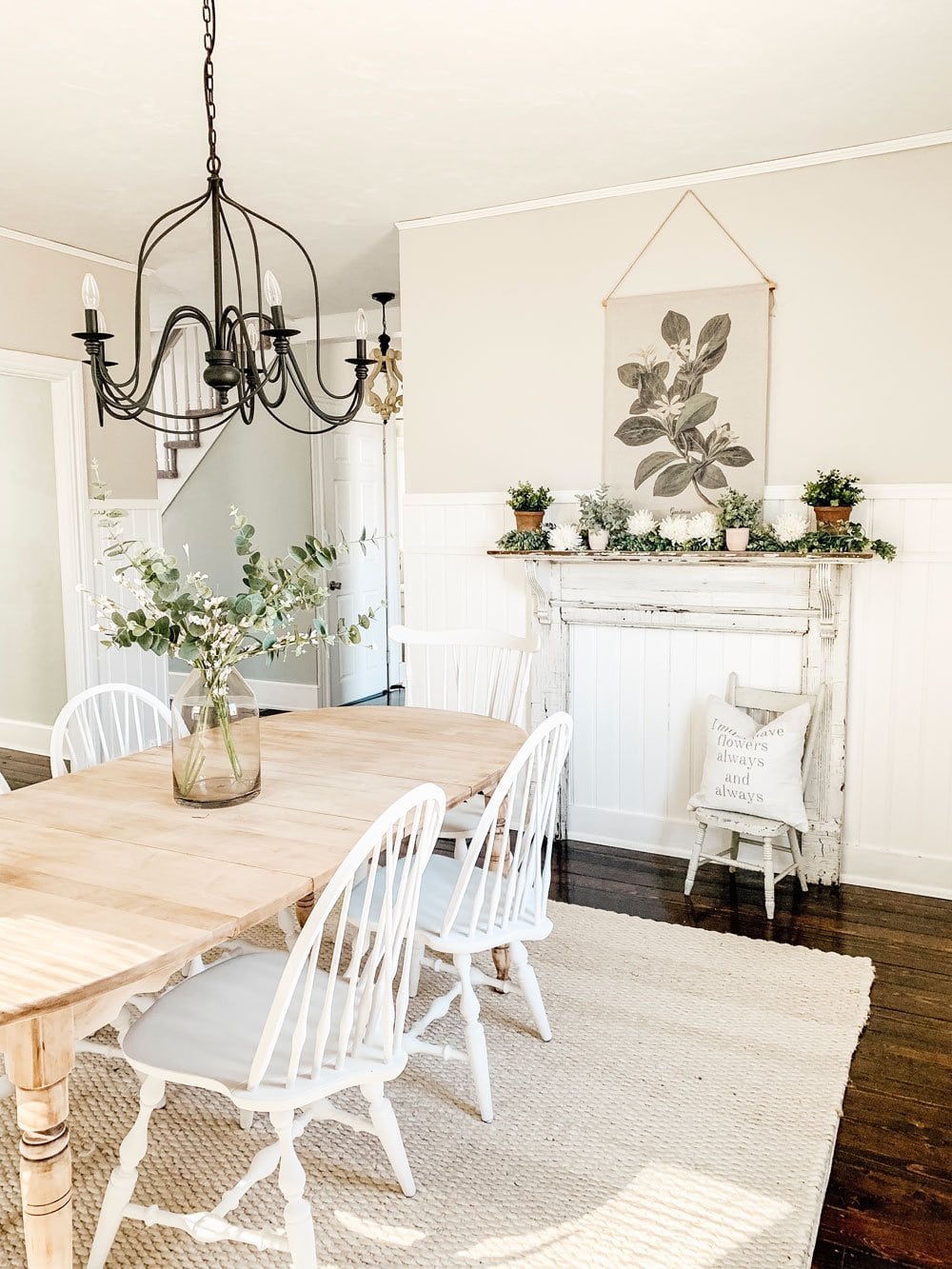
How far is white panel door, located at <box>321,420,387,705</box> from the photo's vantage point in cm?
633

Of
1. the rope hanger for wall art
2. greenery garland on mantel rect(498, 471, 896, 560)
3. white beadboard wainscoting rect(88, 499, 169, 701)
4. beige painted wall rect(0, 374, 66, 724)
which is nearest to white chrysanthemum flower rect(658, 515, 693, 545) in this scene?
greenery garland on mantel rect(498, 471, 896, 560)

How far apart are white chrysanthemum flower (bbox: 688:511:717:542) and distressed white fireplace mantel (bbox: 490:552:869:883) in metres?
0.08

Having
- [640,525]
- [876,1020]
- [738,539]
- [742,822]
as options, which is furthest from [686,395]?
[876,1020]

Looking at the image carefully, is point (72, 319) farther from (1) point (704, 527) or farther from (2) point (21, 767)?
(1) point (704, 527)

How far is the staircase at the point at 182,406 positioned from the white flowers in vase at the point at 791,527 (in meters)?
4.18

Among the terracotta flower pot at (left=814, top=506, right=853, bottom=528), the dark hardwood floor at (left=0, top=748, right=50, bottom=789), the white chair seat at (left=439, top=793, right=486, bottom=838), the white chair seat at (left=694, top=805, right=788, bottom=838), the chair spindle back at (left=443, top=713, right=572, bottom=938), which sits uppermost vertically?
the terracotta flower pot at (left=814, top=506, right=853, bottom=528)

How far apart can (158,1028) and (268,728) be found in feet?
3.91

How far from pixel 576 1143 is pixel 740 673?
1.95 metres

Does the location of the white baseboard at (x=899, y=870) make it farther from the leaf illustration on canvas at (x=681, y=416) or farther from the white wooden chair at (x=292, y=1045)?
the white wooden chair at (x=292, y=1045)

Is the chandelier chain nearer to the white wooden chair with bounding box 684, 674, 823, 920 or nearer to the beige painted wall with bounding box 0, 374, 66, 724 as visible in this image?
the white wooden chair with bounding box 684, 674, 823, 920

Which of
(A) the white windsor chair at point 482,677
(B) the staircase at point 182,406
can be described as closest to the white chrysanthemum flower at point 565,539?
(A) the white windsor chair at point 482,677

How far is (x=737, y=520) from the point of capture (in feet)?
10.9

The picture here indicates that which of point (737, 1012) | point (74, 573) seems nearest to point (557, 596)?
point (737, 1012)

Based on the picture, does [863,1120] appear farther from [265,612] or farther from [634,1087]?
[265,612]
